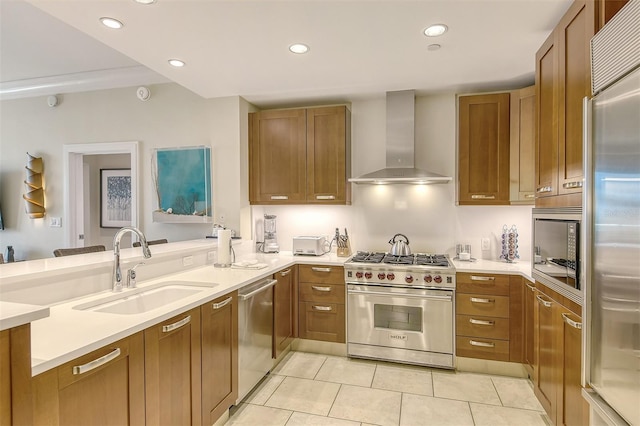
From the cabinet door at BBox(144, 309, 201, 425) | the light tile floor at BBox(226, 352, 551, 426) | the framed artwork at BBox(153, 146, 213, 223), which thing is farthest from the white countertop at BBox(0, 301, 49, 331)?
the framed artwork at BBox(153, 146, 213, 223)

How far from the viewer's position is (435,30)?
7.21ft

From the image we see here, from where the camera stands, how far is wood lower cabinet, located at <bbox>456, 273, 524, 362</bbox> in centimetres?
279

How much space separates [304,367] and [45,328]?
6.96ft

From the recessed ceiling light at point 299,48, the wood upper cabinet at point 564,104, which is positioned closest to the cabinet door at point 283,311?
the recessed ceiling light at point 299,48

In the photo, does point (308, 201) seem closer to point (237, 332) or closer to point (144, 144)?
point (237, 332)

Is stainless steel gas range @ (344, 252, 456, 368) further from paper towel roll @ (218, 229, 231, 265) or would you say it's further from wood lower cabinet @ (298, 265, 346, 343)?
paper towel roll @ (218, 229, 231, 265)

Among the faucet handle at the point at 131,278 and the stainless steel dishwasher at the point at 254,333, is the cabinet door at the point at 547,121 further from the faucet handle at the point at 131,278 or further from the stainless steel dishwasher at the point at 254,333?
the faucet handle at the point at 131,278

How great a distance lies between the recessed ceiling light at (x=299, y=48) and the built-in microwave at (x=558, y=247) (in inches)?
76.5

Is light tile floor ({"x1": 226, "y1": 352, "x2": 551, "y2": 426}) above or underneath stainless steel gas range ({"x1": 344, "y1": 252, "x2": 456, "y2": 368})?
underneath

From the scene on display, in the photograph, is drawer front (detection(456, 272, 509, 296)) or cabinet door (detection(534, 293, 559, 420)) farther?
drawer front (detection(456, 272, 509, 296))

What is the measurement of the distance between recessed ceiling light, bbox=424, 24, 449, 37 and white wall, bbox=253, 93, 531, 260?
4.49ft

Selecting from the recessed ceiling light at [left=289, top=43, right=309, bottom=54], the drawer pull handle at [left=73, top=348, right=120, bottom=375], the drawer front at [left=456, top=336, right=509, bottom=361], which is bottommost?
the drawer front at [left=456, top=336, right=509, bottom=361]

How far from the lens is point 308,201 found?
3617 mm

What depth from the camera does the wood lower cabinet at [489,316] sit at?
279 cm
